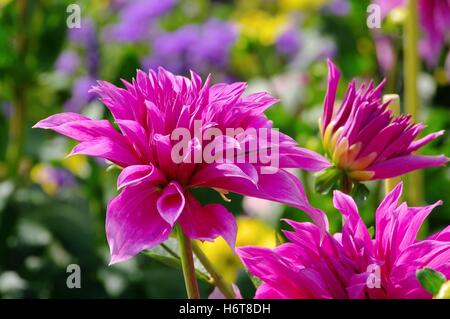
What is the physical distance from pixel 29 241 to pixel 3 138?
0.53 feet

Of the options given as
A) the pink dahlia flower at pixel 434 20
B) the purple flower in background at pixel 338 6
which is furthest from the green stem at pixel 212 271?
the purple flower in background at pixel 338 6

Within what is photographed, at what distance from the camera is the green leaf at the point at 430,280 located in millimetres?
340

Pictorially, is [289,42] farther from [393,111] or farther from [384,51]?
[393,111]

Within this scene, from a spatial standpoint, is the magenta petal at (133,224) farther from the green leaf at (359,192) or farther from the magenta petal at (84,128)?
the green leaf at (359,192)

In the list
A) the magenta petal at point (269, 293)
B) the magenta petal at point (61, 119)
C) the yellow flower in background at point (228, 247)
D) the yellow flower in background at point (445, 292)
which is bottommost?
the yellow flower in background at point (228, 247)

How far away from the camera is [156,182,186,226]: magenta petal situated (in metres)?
0.39

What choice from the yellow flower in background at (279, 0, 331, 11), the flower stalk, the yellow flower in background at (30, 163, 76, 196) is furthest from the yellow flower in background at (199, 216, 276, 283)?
the yellow flower in background at (279, 0, 331, 11)

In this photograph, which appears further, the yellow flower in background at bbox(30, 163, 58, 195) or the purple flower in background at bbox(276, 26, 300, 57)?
the purple flower in background at bbox(276, 26, 300, 57)

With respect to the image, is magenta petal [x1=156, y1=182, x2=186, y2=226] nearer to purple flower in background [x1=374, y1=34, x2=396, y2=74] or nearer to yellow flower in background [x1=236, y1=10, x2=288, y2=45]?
purple flower in background [x1=374, y1=34, x2=396, y2=74]

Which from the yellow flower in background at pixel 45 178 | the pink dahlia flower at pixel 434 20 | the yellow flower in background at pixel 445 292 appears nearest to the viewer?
the yellow flower in background at pixel 445 292

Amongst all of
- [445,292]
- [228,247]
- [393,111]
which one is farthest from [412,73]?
[228,247]

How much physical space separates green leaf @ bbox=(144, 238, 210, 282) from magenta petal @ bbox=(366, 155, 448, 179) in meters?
0.11

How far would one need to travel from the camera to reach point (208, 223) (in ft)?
1.34
